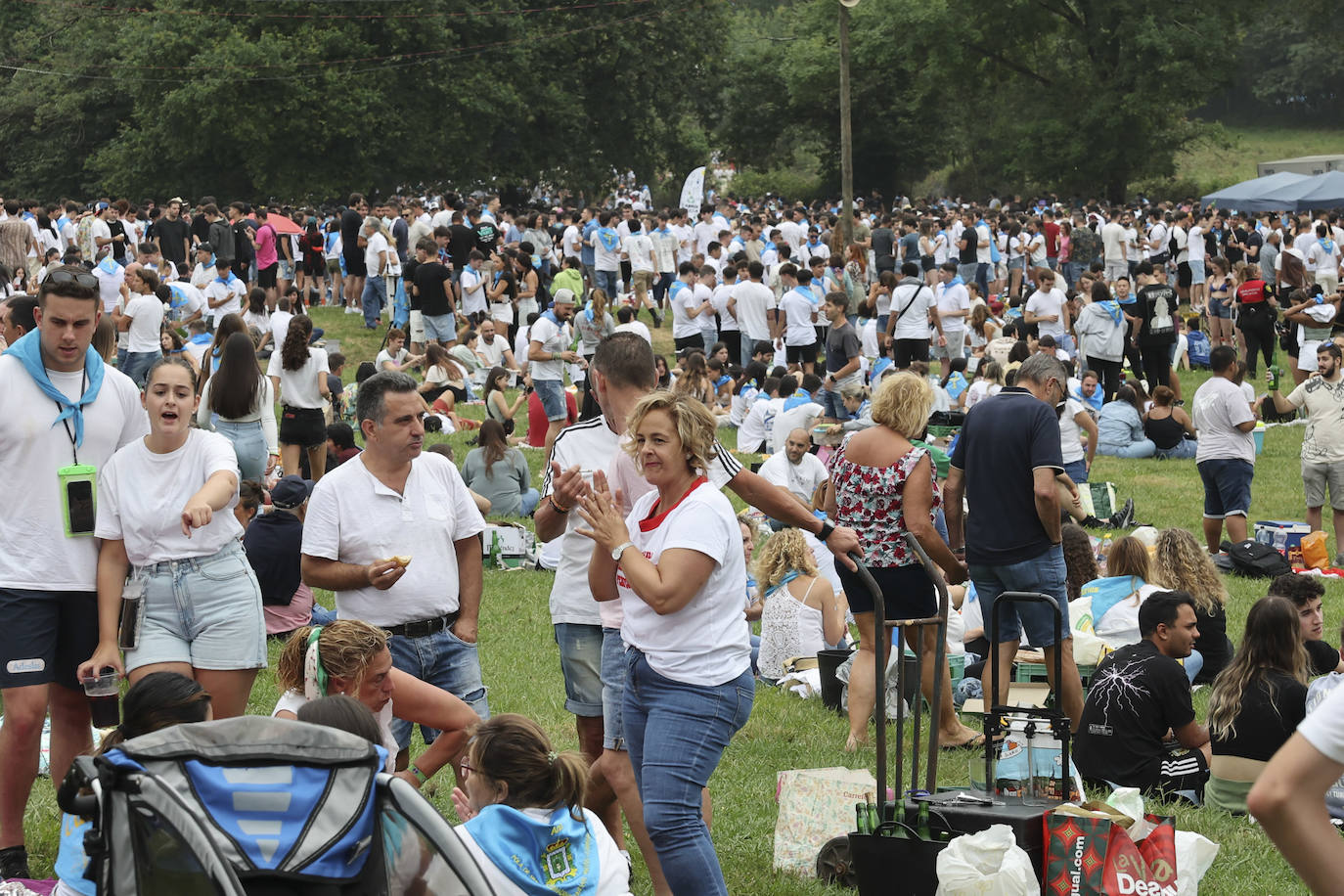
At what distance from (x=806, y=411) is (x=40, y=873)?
8.94 metres

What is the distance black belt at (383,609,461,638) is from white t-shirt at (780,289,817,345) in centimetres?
1380

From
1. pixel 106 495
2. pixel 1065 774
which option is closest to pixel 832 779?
pixel 1065 774

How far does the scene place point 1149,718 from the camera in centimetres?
679

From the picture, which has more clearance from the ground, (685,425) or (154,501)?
(685,425)

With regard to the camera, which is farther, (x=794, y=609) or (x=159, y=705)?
(x=794, y=609)

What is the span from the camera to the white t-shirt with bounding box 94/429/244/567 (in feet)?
16.4

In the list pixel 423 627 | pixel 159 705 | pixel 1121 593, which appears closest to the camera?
pixel 159 705

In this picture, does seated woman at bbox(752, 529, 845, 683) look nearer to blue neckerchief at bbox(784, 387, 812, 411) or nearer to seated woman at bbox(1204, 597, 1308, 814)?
seated woman at bbox(1204, 597, 1308, 814)

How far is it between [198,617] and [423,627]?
2.48ft

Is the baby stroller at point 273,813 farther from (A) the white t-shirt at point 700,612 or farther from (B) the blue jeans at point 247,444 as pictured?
(B) the blue jeans at point 247,444

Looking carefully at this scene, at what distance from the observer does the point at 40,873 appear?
17.7 ft

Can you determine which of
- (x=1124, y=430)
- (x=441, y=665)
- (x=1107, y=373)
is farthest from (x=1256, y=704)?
(x=1107, y=373)

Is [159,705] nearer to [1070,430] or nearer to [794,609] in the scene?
[794,609]

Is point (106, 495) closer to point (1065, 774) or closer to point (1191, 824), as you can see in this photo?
point (1065, 774)
